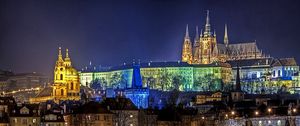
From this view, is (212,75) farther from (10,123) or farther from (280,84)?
(10,123)

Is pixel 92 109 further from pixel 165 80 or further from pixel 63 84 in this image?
pixel 165 80

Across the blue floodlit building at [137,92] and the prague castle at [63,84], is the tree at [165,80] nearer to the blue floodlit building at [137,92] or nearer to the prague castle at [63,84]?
the blue floodlit building at [137,92]

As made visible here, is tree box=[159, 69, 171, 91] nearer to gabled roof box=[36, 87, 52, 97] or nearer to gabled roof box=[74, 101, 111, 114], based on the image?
gabled roof box=[36, 87, 52, 97]

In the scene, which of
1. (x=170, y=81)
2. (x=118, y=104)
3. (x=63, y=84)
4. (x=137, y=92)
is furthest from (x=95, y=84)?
(x=118, y=104)

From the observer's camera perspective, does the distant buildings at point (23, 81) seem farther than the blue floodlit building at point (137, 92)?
Yes

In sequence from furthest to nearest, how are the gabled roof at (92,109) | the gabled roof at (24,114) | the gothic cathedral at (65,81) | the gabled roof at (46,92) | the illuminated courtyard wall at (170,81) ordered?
the illuminated courtyard wall at (170,81), the gabled roof at (46,92), the gothic cathedral at (65,81), the gabled roof at (92,109), the gabled roof at (24,114)

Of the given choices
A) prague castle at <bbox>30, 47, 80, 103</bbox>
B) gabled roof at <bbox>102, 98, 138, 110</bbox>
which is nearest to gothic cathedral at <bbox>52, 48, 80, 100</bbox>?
prague castle at <bbox>30, 47, 80, 103</bbox>

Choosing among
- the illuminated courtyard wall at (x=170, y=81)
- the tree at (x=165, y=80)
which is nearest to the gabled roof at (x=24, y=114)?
the illuminated courtyard wall at (x=170, y=81)

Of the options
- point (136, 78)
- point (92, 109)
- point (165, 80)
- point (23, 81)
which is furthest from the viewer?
point (23, 81)

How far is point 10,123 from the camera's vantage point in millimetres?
76312

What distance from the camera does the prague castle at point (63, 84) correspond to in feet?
453

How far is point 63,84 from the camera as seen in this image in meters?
142

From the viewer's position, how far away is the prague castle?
453 feet

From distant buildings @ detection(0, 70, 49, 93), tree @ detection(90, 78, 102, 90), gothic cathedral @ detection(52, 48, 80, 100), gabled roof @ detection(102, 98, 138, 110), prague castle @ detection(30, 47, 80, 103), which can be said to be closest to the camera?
gabled roof @ detection(102, 98, 138, 110)
